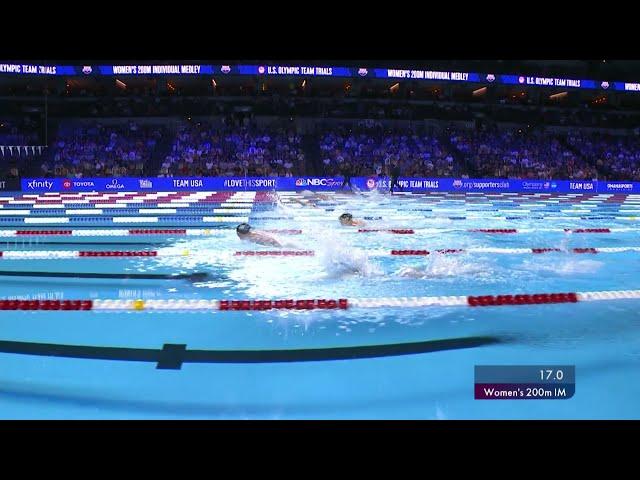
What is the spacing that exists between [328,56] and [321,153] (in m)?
25.1

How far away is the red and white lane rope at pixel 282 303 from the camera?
17.8 ft

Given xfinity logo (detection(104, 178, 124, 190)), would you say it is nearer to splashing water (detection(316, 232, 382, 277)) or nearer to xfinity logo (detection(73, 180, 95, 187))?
xfinity logo (detection(73, 180, 95, 187))

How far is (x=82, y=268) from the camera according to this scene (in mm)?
7660

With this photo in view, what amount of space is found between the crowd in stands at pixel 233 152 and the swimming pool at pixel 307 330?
62.3ft

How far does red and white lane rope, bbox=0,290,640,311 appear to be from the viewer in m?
5.42

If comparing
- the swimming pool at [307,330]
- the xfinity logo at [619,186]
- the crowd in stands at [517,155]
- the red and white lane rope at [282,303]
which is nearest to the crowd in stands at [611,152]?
the crowd in stands at [517,155]

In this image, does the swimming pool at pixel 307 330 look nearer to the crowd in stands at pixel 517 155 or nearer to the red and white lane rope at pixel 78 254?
the red and white lane rope at pixel 78 254

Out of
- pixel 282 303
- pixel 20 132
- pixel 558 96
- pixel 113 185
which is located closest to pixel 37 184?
pixel 113 185

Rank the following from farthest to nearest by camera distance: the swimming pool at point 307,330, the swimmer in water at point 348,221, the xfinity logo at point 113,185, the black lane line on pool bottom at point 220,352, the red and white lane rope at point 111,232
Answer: the xfinity logo at point 113,185, the swimmer in water at point 348,221, the red and white lane rope at point 111,232, the black lane line on pool bottom at point 220,352, the swimming pool at point 307,330

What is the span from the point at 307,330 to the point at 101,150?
1115 inches

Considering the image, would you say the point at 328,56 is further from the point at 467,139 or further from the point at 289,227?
the point at 467,139

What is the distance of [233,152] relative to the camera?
30.2m

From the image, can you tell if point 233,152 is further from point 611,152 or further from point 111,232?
point 611,152

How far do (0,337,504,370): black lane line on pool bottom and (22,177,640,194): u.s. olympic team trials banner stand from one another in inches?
915
